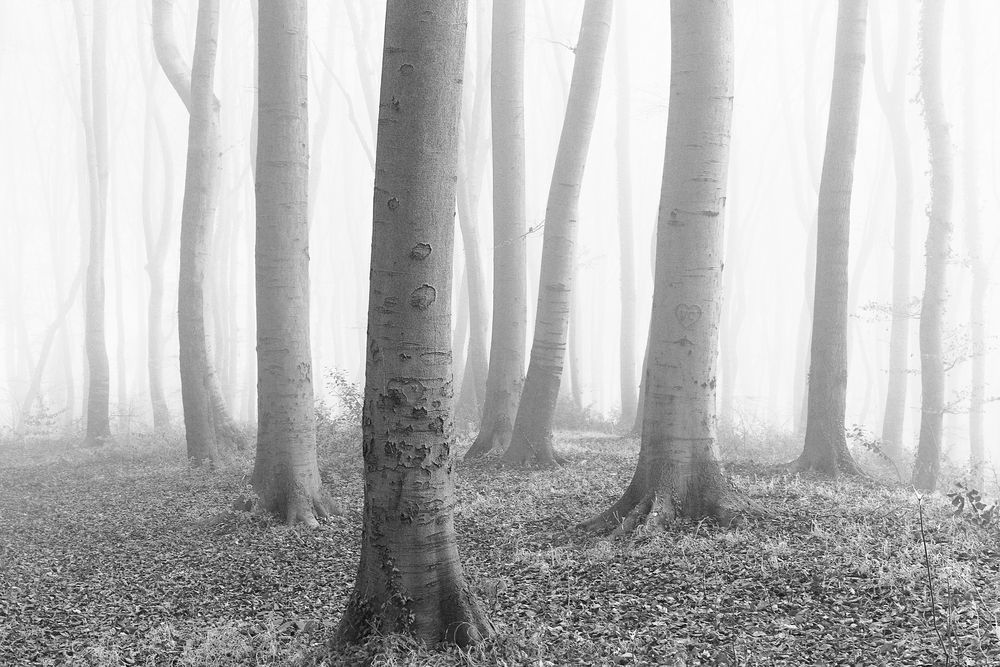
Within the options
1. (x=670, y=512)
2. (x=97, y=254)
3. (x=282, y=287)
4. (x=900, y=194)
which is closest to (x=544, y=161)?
(x=900, y=194)

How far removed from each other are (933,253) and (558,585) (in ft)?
32.7

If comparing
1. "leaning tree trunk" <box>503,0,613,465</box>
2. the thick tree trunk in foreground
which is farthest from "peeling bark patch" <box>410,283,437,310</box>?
"leaning tree trunk" <box>503,0,613,465</box>

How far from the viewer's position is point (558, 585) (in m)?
5.48

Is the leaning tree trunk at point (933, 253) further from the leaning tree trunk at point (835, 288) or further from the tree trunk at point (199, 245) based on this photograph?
the tree trunk at point (199, 245)

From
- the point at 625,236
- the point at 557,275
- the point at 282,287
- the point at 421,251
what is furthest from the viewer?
the point at 625,236

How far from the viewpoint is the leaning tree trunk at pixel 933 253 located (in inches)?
478

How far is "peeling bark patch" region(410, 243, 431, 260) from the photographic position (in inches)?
166

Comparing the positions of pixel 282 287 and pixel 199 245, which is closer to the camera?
pixel 282 287

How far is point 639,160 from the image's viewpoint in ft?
145

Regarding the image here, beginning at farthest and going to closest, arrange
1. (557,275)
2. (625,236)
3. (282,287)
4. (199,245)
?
(625,236), (199,245), (557,275), (282,287)

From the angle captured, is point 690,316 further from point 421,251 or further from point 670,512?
point 421,251

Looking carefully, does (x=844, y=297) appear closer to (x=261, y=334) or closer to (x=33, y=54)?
(x=261, y=334)

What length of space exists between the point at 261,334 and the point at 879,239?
97.7ft

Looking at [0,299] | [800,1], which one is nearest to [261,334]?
[800,1]
